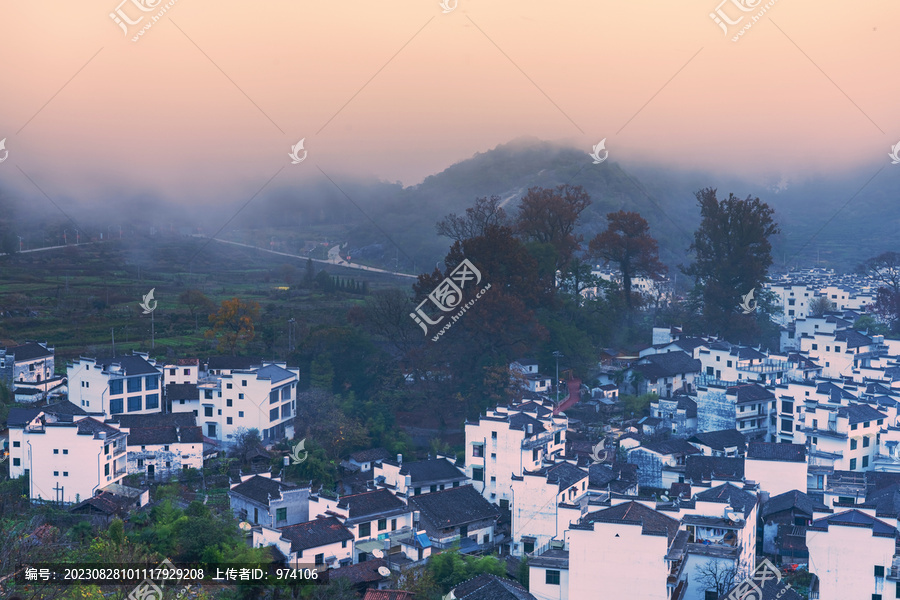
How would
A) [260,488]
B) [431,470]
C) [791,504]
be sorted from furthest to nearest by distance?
[431,470]
[260,488]
[791,504]

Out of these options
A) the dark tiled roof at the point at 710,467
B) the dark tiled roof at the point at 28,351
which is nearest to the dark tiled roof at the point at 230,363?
the dark tiled roof at the point at 28,351

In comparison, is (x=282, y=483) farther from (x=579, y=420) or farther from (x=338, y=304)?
(x=338, y=304)

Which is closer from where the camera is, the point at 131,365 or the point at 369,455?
the point at 369,455

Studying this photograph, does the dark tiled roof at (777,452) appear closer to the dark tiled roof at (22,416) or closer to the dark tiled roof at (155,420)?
the dark tiled roof at (155,420)

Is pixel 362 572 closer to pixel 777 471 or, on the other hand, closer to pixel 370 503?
pixel 370 503

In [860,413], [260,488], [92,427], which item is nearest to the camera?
[260,488]

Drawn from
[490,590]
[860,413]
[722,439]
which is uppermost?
[860,413]

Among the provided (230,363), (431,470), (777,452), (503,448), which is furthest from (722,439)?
(230,363)

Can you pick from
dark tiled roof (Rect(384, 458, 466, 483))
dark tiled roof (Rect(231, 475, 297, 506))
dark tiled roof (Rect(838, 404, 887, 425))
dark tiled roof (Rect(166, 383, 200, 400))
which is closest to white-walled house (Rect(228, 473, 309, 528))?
dark tiled roof (Rect(231, 475, 297, 506))
